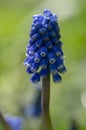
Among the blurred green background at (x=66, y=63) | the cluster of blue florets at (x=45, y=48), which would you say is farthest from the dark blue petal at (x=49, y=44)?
the blurred green background at (x=66, y=63)

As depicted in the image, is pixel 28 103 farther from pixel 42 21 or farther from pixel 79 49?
pixel 42 21

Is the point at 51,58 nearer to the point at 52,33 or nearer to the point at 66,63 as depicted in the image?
the point at 52,33

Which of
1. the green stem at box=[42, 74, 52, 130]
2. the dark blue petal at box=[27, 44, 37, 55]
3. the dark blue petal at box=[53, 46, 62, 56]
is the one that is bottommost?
the green stem at box=[42, 74, 52, 130]

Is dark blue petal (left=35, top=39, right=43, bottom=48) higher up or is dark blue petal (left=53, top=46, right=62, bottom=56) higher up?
dark blue petal (left=35, top=39, right=43, bottom=48)

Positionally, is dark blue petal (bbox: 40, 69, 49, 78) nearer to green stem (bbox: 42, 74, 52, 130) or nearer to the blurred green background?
green stem (bbox: 42, 74, 52, 130)

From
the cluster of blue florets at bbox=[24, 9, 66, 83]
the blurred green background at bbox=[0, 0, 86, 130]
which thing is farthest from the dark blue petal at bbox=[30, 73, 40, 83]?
the blurred green background at bbox=[0, 0, 86, 130]
